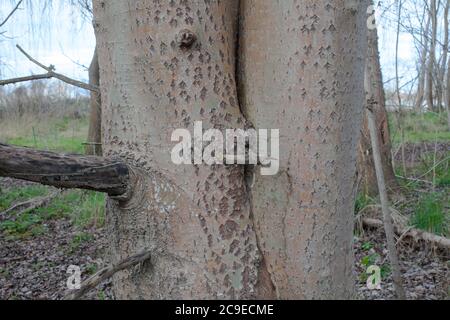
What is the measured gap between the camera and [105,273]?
3.83ft

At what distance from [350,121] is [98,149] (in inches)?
190

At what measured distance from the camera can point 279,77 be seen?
1.22m

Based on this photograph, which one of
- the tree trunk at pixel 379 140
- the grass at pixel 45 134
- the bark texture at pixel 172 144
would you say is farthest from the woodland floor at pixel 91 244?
the grass at pixel 45 134

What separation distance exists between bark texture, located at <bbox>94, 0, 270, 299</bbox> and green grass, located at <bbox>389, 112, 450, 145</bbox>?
5.08 metres

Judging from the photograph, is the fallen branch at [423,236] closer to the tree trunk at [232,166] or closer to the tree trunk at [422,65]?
the tree trunk at [422,65]

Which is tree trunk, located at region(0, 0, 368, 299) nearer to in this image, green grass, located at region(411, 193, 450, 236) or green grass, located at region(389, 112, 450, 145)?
green grass, located at region(411, 193, 450, 236)

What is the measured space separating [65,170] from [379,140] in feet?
11.2

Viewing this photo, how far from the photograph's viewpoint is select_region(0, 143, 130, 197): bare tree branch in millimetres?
1068

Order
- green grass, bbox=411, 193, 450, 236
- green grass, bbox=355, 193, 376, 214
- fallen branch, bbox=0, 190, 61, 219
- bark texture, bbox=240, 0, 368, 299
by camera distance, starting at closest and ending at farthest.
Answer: bark texture, bbox=240, 0, 368, 299 < green grass, bbox=411, 193, 450, 236 < green grass, bbox=355, 193, 376, 214 < fallen branch, bbox=0, 190, 61, 219

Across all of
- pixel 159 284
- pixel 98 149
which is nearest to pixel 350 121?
pixel 159 284

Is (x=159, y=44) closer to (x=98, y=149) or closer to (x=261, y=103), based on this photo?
(x=261, y=103)

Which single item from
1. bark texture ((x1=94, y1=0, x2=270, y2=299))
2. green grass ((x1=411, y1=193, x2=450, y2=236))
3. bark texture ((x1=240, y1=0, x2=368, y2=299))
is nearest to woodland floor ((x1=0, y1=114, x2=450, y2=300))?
green grass ((x1=411, y1=193, x2=450, y2=236))

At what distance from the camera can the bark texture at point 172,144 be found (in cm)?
119

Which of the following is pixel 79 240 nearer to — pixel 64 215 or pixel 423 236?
pixel 64 215
